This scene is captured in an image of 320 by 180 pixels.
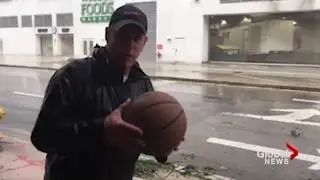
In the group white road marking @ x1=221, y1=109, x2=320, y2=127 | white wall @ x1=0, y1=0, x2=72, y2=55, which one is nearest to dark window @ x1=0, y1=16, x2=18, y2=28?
white wall @ x1=0, y1=0, x2=72, y2=55

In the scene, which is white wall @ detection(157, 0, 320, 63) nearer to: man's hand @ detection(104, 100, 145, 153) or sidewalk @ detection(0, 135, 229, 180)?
sidewalk @ detection(0, 135, 229, 180)

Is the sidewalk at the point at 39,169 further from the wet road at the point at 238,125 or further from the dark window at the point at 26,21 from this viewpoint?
the dark window at the point at 26,21

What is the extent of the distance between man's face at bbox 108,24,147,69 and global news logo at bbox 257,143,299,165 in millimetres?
5651

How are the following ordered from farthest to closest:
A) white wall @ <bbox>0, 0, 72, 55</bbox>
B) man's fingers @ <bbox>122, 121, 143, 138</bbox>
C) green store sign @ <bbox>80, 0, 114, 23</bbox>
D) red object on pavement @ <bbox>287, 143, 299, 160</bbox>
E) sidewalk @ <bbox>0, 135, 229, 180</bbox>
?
white wall @ <bbox>0, 0, 72, 55</bbox> → green store sign @ <bbox>80, 0, 114, 23</bbox> → red object on pavement @ <bbox>287, 143, 299, 160</bbox> → sidewalk @ <bbox>0, 135, 229, 180</bbox> → man's fingers @ <bbox>122, 121, 143, 138</bbox>

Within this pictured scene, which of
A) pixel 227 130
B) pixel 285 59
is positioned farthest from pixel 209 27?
pixel 227 130

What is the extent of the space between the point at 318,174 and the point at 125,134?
563 cm

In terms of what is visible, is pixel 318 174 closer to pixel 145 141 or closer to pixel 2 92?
pixel 145 141

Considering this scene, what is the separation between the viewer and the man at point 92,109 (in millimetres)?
1876

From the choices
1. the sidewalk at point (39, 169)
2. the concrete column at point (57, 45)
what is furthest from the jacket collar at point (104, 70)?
the concrete column at point (57, 45)

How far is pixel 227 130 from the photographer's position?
9.55 metres

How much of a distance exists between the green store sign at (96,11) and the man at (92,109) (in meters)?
31.4

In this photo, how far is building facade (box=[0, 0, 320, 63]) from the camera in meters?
26.3

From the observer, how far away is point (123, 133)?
1.73 meters

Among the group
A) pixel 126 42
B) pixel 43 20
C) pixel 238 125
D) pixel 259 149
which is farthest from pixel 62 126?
pixel 43 20
